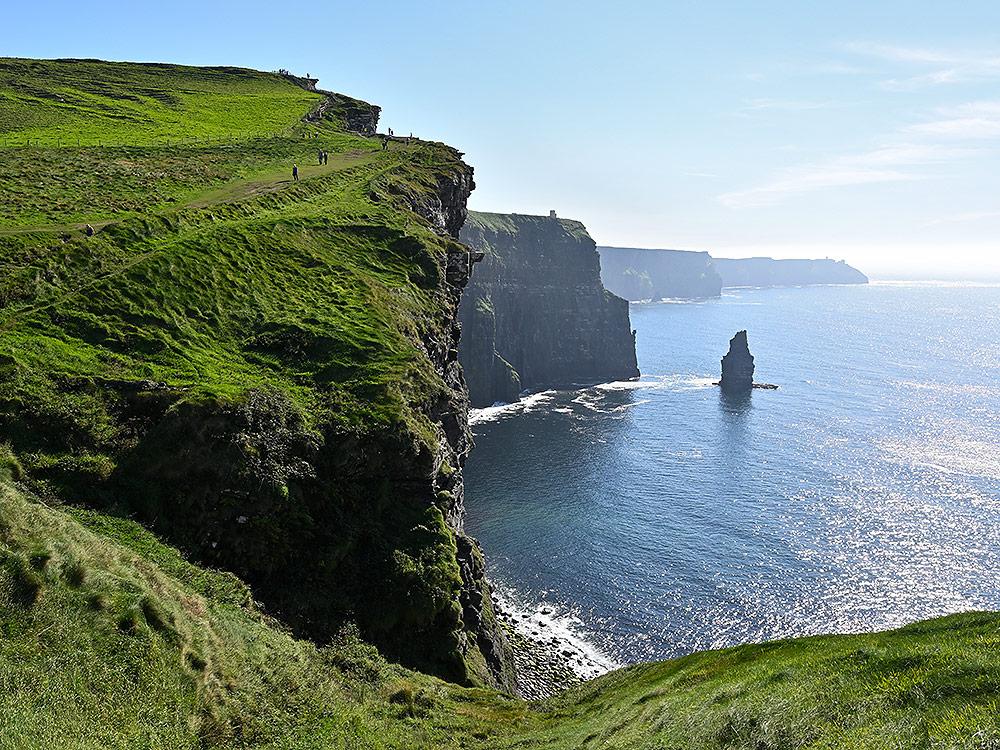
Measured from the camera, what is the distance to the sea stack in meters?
160

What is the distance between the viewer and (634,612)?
6344cm

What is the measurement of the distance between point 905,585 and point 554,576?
122 ft

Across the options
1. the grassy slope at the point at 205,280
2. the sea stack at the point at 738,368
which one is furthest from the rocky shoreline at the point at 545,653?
the sea stack at the point at 738,368

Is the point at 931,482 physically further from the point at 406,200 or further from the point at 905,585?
the point at 406,200

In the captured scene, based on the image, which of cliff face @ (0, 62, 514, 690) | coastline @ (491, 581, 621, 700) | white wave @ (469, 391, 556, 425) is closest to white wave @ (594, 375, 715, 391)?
white wave @ (469, 391, 556, 425)

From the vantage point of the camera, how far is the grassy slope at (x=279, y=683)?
49.1 ft

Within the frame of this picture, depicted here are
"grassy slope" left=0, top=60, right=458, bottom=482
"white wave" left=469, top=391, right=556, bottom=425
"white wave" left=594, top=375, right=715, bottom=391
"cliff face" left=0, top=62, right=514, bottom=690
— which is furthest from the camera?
"white wave" left=594, top=375, right=715, bottom=391

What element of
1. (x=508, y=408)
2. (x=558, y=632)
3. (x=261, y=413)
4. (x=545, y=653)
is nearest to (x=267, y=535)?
(x=261, y=413)

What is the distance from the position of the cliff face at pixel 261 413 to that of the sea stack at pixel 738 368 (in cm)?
12356

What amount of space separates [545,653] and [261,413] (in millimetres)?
37160

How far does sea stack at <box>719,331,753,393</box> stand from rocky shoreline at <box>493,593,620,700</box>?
11244 cm

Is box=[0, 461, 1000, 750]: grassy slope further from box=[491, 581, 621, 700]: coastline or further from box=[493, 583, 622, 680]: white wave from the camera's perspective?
box=[493, 583, 622, 680]: white wave

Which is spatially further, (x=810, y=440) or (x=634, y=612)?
(x=810, y=440)

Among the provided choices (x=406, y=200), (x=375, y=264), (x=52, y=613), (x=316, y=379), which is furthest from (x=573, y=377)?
(x=52, y=613)
